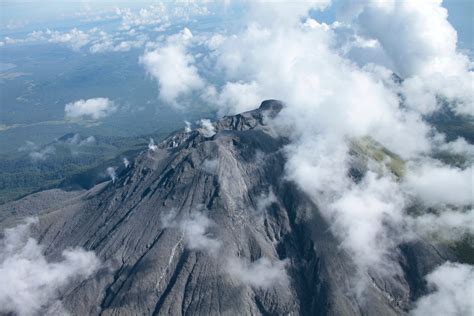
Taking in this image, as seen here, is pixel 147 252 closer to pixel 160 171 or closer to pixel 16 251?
pixel 160 171

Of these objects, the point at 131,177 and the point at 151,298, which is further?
the point at 131,177

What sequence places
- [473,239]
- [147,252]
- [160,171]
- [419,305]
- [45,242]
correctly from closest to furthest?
[419,305]
[147,252]
[473,239]
[45,242]
[160,171]

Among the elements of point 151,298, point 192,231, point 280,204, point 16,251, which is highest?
point 280,204

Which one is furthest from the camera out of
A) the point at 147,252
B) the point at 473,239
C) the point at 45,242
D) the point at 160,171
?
the point at 160,171

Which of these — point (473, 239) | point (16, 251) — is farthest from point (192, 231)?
point (473, 239)

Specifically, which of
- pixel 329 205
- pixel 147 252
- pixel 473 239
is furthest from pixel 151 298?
pixel 473 239

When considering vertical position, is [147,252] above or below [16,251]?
above

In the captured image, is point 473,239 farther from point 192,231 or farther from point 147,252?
point 147,252
